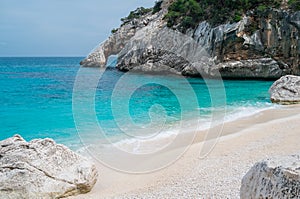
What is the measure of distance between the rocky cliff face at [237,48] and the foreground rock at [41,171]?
31.1m

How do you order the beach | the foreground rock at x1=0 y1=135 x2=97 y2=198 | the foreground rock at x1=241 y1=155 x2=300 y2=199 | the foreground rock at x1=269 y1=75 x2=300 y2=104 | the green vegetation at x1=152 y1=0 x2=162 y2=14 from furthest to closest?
the green vegetation at x1=152 y1=0 x2=162 y2=14
the foreground rock at x1=269 y1=75 x2=300 y2=104
the foreground rock at x1=0 y1=135 x2=97 y2=198
the beach
the foreground rock at x1=241 y1=155 x2=300 y2=199

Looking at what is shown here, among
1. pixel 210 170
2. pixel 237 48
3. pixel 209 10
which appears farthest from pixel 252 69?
pixel 210 170

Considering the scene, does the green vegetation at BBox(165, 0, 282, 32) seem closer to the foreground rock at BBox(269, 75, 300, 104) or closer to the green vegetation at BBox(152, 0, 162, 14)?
the green vegetation at BBox(152, 0, 162, 14)

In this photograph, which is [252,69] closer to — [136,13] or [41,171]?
[41,171]

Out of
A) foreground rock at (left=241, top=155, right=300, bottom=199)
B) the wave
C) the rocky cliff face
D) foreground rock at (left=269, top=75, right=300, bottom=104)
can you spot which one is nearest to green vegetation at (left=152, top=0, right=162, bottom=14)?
the rocky cliff face

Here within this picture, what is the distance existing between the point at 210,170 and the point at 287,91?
14.6 m

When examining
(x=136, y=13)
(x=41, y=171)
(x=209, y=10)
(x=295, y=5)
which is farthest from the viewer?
(x=136, y=13)

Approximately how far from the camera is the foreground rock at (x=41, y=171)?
6.33 meters

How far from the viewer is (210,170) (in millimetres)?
7398

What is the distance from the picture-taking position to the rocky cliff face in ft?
109

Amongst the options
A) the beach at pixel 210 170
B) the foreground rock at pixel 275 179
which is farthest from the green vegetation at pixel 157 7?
the foreground rock at pixel 275 179

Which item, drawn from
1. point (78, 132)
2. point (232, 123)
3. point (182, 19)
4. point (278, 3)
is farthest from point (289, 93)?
point (182, 19)

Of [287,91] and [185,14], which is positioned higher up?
[185,14]

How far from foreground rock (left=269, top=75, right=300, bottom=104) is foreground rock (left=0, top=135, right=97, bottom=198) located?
15.7 meters
